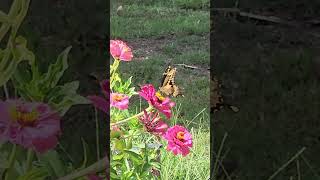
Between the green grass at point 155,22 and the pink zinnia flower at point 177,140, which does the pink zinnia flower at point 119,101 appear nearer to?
the pink zinnia flower at point 177,140

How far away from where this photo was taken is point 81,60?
317cm

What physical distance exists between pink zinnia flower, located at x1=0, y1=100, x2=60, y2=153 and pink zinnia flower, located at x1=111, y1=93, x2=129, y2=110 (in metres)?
0.49

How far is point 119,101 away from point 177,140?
6.7 inches

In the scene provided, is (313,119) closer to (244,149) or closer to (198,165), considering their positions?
(244,149)

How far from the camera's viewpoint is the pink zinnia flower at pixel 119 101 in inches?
66.6

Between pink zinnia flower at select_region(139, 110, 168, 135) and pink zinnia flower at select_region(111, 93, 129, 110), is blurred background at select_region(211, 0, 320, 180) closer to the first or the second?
pink zinnia flower at select_region(139, 110, 168, 135)

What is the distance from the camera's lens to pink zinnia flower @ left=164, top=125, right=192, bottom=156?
5.66ft

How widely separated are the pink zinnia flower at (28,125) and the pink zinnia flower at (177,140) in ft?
1.82

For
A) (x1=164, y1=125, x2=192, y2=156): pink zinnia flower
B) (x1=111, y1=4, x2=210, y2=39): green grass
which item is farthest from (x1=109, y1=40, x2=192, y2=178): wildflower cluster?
(x1=111, y1=4, x2=210, y2=39): green grass

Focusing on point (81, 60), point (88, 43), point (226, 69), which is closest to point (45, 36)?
point (81, 60)

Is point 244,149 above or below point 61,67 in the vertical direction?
below

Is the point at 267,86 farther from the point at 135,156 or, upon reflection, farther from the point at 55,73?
the point at 55,73

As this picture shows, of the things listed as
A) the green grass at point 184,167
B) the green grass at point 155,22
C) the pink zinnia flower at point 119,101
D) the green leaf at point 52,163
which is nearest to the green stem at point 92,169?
the green leaf at point 52,163

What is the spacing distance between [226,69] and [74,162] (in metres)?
2.28
